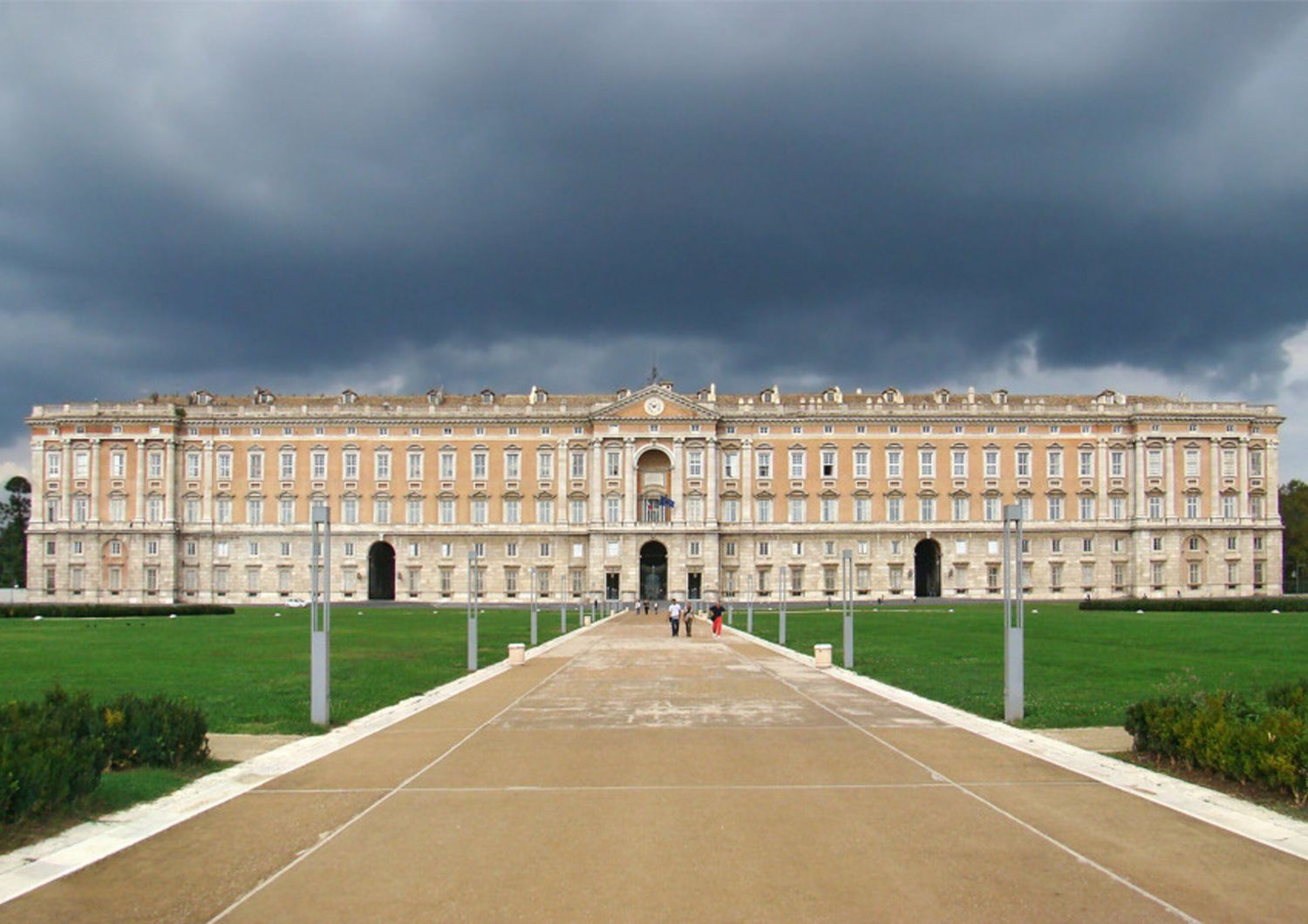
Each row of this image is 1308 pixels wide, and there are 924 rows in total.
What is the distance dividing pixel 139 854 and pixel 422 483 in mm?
87661

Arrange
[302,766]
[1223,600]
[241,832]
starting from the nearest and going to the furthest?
[241,832] → [302,766] → [1223,600]

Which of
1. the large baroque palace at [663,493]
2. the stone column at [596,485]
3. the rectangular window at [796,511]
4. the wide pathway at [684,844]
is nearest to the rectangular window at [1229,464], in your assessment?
the large baroque palace at [663,493]

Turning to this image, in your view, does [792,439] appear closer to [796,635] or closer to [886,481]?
[886,481]

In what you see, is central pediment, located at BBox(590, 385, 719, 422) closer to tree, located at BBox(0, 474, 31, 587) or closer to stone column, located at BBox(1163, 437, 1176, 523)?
stone column, located at BBox(1163, 437, 1176, 523)

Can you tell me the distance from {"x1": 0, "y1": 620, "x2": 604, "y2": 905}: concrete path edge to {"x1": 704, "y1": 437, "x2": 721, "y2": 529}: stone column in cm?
7629

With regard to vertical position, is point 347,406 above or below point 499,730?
above

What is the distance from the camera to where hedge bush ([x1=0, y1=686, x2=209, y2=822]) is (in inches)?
396

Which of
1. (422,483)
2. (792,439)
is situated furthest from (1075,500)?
(422,483)

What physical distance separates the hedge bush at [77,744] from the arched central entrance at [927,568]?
3404 inches

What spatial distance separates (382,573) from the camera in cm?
9975

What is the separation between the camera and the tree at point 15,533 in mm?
127688

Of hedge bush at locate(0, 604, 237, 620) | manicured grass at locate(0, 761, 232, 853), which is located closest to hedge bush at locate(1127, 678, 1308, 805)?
manicured grass at locate(0, 761, 232, 853)

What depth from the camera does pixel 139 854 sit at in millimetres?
9531

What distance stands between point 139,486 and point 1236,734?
3765 inches
